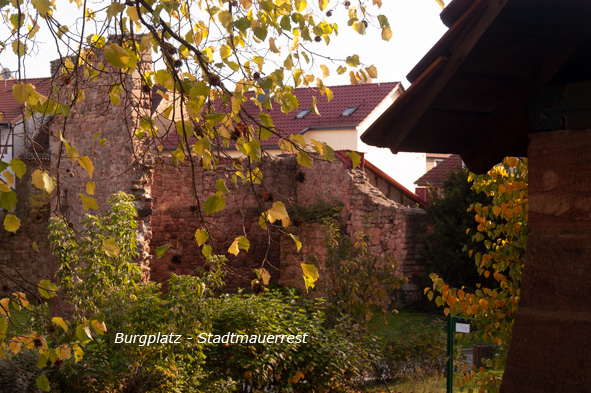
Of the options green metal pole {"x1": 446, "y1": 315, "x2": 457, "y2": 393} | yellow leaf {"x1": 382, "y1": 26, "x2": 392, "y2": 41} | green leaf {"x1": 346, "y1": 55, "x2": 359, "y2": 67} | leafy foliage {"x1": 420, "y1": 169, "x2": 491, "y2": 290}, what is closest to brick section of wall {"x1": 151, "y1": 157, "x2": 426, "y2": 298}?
leafy foliage {"x1": 420, "y1": 169, "x2": 491, "y2": 290}

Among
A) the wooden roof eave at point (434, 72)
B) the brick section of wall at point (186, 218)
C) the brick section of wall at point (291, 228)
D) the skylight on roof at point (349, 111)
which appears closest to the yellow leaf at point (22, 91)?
the wooden roof eave at point (434, 72)

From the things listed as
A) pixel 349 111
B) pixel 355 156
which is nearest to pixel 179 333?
pixel 355 156

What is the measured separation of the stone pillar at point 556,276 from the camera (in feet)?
7.26

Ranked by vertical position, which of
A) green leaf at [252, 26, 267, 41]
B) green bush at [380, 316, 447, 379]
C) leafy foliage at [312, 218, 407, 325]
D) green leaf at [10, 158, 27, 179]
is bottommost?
green bush at [380, 316, 447, 379]

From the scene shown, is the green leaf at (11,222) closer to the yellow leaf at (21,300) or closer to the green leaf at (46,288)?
the green leaf at (46,288)

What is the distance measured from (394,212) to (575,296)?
11.2m

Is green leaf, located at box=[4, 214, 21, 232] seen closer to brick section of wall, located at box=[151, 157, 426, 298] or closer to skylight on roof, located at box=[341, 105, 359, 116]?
brick section of wall, located at box=[151, 157, 426, 298]

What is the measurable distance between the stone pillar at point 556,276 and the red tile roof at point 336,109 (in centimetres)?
2298

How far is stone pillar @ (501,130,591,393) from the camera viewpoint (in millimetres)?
2213

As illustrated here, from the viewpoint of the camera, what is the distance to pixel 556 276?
2297 mm

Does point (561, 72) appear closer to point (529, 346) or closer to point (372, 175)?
point (529, 346)

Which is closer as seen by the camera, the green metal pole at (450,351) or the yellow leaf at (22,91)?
the yellow leaf at (22,91)

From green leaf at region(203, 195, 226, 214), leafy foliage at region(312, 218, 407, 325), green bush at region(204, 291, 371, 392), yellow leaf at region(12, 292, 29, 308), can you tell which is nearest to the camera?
green leaf at region(203, 195, 226, 214)

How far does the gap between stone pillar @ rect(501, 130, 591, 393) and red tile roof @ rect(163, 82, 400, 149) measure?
23.0 m
